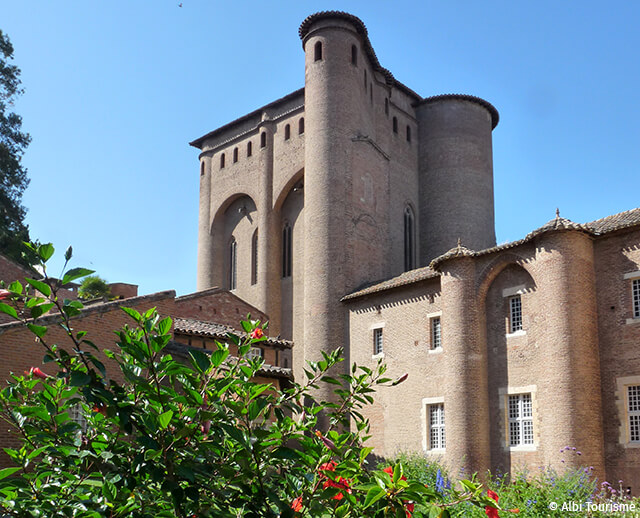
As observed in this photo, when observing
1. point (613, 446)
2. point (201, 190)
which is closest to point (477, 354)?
point (613, 446)

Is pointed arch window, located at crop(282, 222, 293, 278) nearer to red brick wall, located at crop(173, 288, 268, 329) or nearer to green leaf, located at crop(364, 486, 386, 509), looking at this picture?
red brick wall, located at crop(173, 288, 268, 329)

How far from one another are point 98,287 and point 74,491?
100 ft

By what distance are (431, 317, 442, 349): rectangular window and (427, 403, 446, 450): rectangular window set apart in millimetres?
1980

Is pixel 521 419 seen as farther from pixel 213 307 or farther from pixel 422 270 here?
pixel 213 307

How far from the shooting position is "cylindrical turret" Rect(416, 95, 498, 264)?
35688 millimetres

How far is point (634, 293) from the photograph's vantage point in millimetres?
19266

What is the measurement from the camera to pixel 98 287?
32656 millimetres

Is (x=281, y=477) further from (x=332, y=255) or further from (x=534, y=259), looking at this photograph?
(x=332, y=255)

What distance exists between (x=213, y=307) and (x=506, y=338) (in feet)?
42.7

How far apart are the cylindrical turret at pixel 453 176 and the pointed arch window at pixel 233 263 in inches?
400

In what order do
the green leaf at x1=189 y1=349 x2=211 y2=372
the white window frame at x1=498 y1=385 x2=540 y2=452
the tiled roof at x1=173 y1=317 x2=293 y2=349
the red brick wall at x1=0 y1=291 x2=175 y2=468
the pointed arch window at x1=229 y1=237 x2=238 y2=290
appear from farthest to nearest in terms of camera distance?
the pointed arch window at x1=229 y1=237 x2=238 y2=290 → the tiled roof at x1=173 y1=317 x2=293 y2=349 → the white window frame at x1=498 y1=385 x2=540 y2=452 → the red brick wall at x1=0 y1=291 x2=175 y2=468 → the green leaf at x1=189 y1=349 x2=211 y2=372

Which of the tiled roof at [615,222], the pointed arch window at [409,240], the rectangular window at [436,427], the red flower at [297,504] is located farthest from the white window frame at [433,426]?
the red flower at [297,504]

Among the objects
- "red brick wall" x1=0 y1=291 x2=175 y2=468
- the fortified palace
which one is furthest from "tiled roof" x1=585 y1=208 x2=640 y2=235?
"red brick wall" x1=0 y1=291 x2=175 y2=468

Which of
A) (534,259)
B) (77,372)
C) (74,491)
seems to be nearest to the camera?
(77,372)
